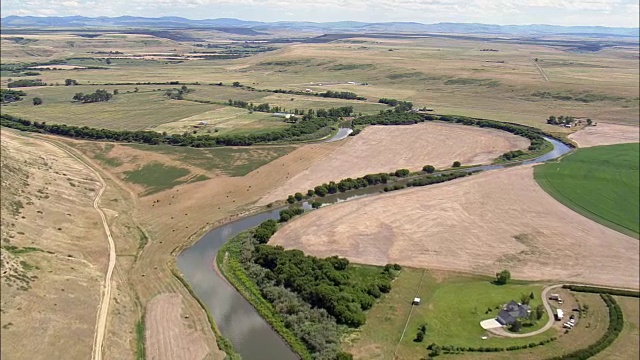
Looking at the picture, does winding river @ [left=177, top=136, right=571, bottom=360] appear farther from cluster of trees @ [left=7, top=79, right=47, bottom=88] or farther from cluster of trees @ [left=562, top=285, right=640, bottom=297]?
cluster of trees @ [left=7, top=79, right=47, bottom=88]

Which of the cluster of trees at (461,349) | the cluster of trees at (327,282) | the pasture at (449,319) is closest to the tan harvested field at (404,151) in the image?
the cluster of trees at (327,282)

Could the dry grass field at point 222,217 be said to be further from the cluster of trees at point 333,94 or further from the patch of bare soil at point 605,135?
the cluster of trees at point 333,94

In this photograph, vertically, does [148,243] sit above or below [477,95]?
below

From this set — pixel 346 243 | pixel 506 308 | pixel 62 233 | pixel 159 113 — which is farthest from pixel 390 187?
pixel 159 113

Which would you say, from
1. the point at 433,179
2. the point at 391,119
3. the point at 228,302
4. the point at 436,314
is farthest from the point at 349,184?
the point at 391,119

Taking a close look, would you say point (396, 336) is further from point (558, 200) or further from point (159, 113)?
point (159, 113)
